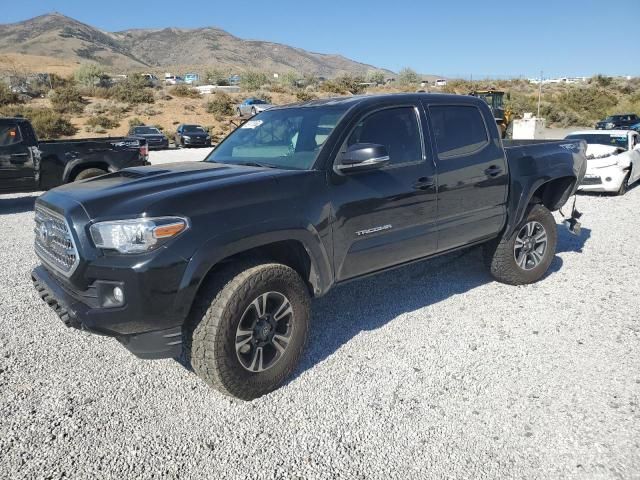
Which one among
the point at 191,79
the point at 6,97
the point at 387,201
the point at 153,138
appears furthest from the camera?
the point at 191,79

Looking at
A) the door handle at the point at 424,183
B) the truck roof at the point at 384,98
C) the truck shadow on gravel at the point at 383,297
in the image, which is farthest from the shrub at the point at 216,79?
the door handle at the point at 424,183

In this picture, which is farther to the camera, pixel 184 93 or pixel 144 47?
pixel 144 47

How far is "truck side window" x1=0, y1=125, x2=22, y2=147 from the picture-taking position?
9469 mm

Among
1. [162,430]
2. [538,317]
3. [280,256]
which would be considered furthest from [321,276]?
[538,317]

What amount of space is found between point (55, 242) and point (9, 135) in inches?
316

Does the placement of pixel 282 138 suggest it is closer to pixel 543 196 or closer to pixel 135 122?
pixel 543 196

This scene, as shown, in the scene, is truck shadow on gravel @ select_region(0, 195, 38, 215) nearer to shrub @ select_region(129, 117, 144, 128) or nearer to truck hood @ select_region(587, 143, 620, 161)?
truck hood @ select_region(587, 143, 620, 161)

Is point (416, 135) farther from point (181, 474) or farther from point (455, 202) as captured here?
point (181, 474)

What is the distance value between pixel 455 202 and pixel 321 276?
5.03 feet

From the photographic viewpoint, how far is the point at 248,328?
121 inches

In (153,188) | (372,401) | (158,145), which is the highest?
(153,188)

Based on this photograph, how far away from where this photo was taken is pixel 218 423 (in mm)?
2875

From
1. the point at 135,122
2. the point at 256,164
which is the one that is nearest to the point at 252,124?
the point at 256,164

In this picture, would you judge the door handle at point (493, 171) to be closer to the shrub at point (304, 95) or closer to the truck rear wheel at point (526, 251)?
the truck rear wheel at point (526, 251)
